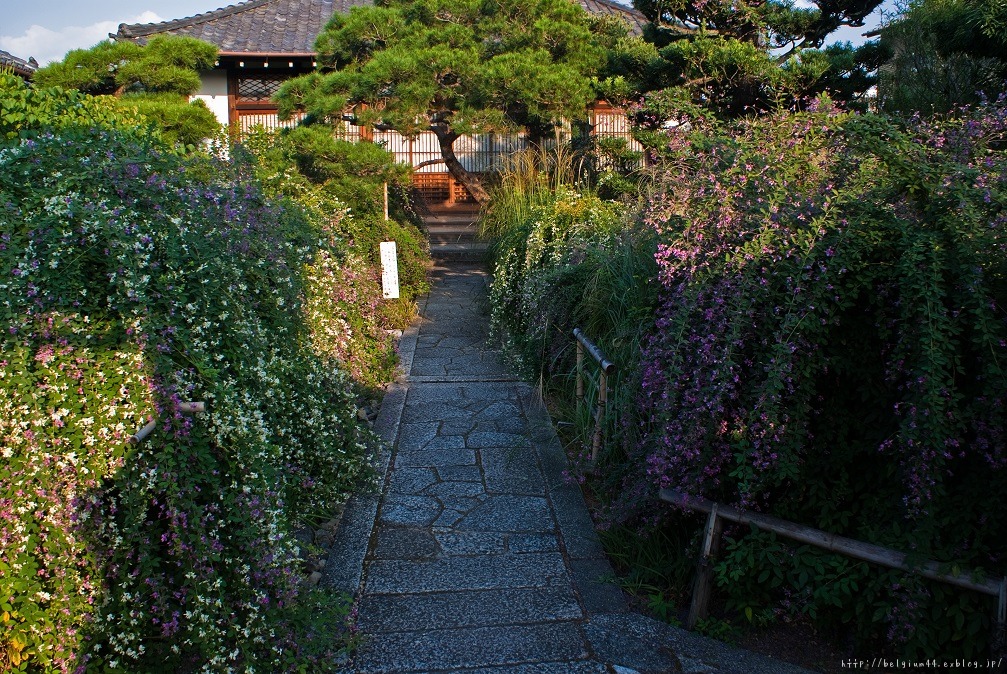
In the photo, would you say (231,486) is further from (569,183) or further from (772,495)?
(569,183)

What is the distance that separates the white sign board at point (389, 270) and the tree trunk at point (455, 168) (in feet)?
8.66

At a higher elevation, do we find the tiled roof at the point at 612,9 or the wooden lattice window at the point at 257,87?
the tiled roof at the point at 612,9

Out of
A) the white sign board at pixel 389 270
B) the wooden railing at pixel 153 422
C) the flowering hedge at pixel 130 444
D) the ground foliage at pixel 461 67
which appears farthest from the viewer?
the ground foliage at pixel 461 67

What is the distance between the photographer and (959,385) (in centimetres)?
260

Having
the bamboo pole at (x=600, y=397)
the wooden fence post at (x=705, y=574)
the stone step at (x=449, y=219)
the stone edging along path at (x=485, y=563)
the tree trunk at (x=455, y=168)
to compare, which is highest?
the tree trunk at (x=455, y=168)

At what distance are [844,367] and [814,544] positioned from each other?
62 cm

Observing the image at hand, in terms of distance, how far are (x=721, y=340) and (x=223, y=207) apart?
2.06 m

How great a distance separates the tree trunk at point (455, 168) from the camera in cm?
1024

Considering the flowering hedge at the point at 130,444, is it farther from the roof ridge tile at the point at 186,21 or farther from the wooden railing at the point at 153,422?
the roof ridge tile at the point at 186,21

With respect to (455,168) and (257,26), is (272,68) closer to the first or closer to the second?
(257,26)

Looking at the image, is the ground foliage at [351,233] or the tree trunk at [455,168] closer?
the ground foliage at [351,233]

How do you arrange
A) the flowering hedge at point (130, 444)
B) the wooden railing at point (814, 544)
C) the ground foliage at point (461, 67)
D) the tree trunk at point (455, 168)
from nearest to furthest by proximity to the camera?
the flowering hedge at point (130, 444), the wooden railing at point (814, 544), the ground foliage at point (461, 67), the tree trunk at point (455, 168)

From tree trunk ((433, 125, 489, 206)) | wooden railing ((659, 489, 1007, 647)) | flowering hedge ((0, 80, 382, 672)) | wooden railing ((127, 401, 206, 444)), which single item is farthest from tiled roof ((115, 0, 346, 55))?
wooden railing ((659, 489, 1007, 647))

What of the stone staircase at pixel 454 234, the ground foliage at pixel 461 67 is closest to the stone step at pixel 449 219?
the stone staircase at pixel 454 234
